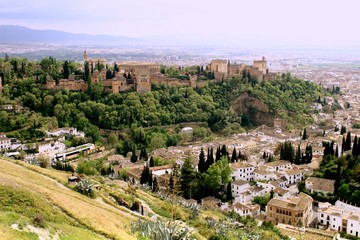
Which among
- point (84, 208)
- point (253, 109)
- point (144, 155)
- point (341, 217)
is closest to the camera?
point (84, 208)

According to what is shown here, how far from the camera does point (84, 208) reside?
562 inches

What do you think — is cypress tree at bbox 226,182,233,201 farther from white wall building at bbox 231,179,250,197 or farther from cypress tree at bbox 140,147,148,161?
cypress tree at bbox 140,147,148,161

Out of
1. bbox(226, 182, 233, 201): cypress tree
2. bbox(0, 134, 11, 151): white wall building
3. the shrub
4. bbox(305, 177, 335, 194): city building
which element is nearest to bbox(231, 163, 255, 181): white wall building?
bbox(226, 182, 233, 201): cypress tree

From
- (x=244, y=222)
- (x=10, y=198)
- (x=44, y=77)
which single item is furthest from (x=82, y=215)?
(x=44, y=77)

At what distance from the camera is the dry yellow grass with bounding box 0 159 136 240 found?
42.3 ft

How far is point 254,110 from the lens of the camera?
180 ft

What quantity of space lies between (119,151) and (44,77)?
14843mm

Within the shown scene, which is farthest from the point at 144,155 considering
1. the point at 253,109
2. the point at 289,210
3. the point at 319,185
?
the point at 253,109

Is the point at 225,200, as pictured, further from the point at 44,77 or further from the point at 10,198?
the point at 44,77

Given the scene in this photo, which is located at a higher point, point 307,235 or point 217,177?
point 217,177

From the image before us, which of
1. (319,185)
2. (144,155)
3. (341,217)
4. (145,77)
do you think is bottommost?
(144,155)

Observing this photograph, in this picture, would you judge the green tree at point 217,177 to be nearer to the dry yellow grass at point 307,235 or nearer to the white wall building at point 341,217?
the white wall building at point 341,217

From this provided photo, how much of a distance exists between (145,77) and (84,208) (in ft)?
126

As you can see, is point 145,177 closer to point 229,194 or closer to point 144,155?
point 229,194
